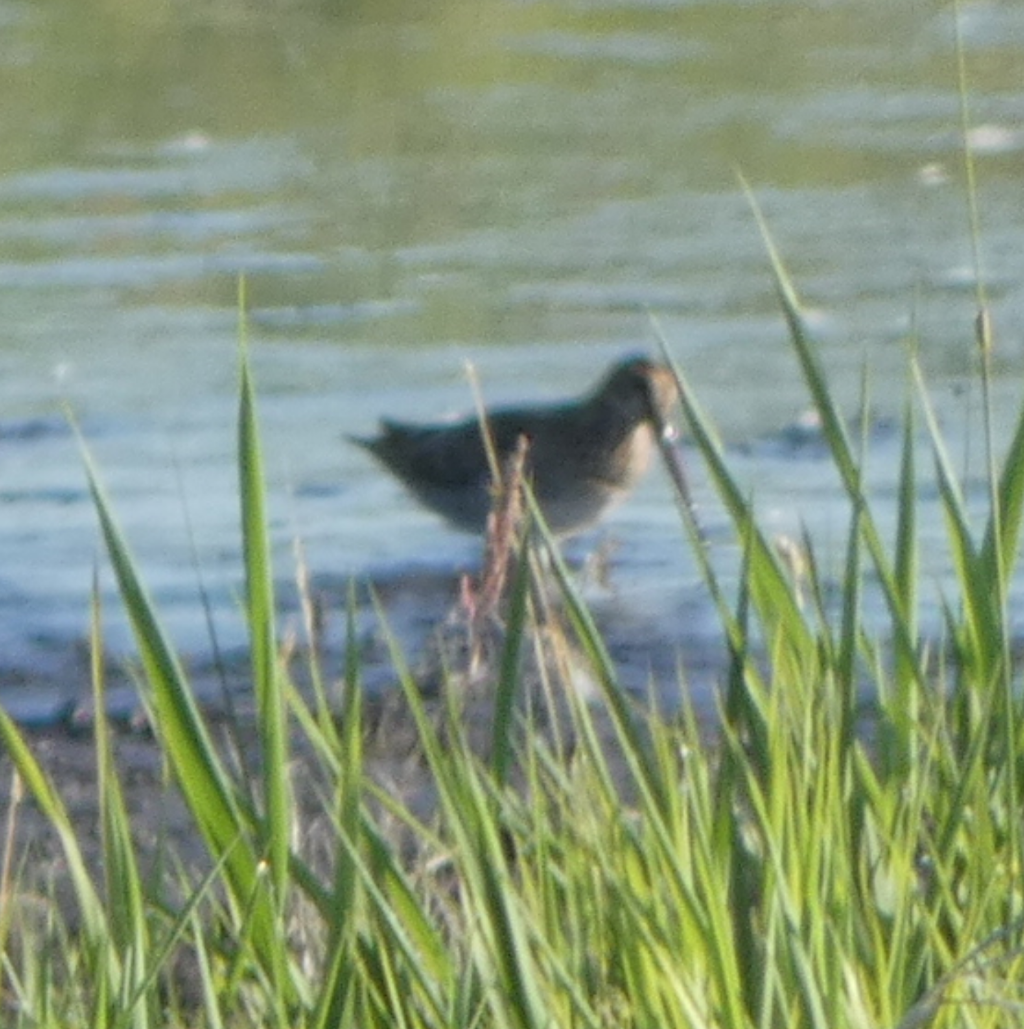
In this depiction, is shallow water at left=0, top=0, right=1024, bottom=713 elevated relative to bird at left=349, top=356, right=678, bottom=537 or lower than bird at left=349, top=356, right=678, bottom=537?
elevated

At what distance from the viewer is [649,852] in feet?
8.87

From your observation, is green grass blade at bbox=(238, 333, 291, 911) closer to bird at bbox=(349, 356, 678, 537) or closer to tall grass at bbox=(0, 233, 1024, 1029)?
tall grass at bbox=(0, 233, 1024, 1029)

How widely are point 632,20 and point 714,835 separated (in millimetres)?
14663

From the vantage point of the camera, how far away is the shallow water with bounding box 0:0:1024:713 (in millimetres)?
7789

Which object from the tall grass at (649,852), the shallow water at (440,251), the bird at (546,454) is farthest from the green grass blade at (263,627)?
the bird at (546,454)

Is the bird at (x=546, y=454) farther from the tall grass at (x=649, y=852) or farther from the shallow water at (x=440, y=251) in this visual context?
the tall grass at (x=649, y=852)

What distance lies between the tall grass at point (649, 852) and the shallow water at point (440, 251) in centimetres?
200

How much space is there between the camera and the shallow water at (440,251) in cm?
779

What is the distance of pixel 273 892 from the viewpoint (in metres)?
2.74

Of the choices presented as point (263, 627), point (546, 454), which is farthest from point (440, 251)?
point (263, 627)

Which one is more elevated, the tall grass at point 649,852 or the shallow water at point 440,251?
the shallow water at point 440,251

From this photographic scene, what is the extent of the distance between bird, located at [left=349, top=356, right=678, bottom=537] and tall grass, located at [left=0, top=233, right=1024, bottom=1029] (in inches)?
189

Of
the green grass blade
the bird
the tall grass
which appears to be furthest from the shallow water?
the green grass blade

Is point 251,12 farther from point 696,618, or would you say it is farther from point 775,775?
point 775,775
